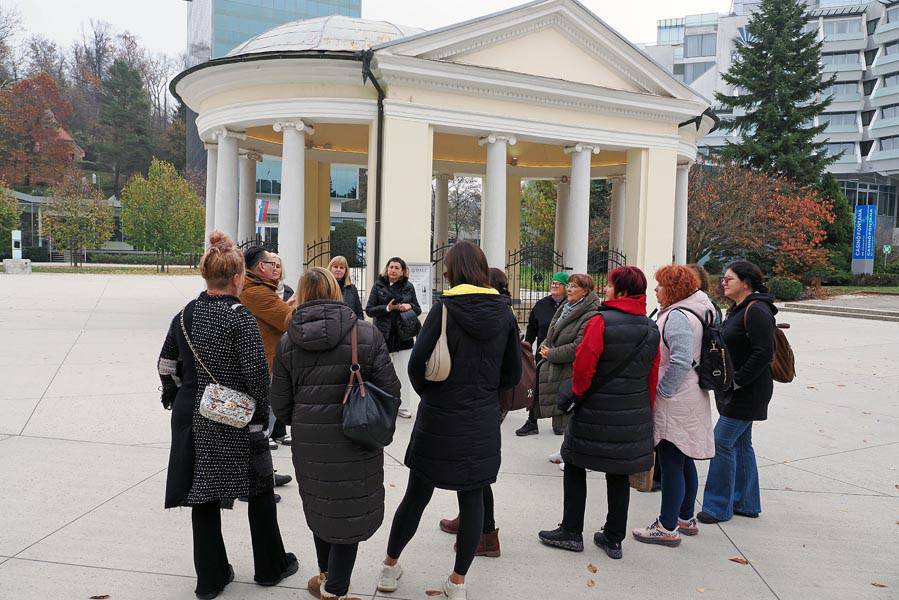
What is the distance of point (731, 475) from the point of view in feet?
14.5

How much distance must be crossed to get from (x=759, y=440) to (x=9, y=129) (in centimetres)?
5674

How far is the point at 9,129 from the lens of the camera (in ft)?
156

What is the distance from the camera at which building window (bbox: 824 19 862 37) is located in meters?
57.6

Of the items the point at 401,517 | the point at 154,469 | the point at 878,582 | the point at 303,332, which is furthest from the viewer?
the point at 154,469

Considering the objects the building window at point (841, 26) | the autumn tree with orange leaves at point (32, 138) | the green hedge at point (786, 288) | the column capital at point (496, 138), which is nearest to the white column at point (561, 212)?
the column capital at point (496, 138)

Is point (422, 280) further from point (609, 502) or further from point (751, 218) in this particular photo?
point (751, 218)

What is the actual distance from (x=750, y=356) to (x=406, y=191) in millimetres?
8971

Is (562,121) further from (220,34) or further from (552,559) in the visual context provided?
(220,34)

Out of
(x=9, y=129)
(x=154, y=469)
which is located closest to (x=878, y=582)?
(x=154, y=469)

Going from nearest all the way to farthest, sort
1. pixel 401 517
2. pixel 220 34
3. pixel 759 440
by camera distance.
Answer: pixel 401 517 → pixel 759 440 → pixel 220 34

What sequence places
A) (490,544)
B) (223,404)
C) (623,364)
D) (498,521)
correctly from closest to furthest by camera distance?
(223,404)
(623,364)
(490,544)
(498,521)

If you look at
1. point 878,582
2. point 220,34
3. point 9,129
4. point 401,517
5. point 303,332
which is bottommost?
point 878,582

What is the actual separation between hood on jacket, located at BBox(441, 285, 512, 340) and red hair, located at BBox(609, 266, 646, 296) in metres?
0.88

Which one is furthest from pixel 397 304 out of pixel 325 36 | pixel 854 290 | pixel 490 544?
pixel 854 290
